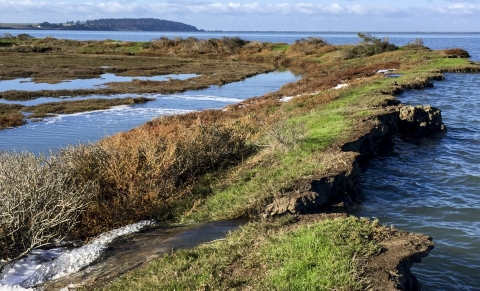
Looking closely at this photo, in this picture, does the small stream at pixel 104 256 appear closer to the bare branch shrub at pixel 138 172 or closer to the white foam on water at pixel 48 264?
the white foam on water at pixel 48 264

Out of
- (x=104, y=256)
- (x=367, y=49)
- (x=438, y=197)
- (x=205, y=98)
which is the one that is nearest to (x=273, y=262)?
(x=104, y=256)

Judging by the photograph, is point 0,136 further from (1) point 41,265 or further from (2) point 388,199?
(2) point 388,199

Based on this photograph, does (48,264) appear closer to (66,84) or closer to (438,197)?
(438,197)

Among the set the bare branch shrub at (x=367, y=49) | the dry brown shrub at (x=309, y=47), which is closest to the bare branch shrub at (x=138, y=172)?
the bare branch shrub at (x=367, y=49)

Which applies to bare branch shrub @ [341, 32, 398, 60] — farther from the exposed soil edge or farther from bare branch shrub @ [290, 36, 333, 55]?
the exposed soil edge

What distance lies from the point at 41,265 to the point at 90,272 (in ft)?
3.69

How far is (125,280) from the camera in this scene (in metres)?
7.05

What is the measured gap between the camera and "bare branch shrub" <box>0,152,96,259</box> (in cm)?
826

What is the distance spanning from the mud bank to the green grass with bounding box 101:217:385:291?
29cm

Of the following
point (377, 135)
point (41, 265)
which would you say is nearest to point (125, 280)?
point (41, 265)

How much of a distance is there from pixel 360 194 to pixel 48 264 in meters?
7.57

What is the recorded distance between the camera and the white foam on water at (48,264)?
301 inches

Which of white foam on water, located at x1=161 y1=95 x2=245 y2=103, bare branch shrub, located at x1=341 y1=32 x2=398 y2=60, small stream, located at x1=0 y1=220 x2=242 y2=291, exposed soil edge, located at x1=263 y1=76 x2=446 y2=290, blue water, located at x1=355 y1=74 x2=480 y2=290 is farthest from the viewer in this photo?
bare branch shrub, located at x1=341 y1=32 x2=398 y2=60

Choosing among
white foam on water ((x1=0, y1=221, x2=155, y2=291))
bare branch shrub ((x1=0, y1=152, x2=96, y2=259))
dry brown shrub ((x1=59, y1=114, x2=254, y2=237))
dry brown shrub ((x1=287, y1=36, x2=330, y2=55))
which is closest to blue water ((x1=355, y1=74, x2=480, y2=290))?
dry brown shrub ((x1=59, y1=114, x2=254, y2=237))
